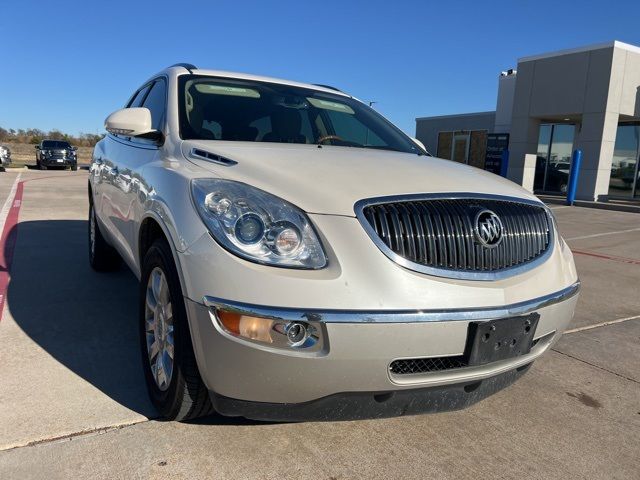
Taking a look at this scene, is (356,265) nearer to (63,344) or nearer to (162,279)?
(162,279)

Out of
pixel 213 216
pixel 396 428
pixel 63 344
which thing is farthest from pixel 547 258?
pixel 63 344

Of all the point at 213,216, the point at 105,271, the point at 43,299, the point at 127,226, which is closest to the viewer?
the point at 213,216

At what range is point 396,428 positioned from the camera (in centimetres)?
251

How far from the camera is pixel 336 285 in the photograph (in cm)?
190

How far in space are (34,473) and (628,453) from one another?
2527 millimetres

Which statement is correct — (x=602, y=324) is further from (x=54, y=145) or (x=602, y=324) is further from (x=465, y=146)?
(x=54, y=145)

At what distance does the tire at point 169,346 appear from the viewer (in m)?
2.13

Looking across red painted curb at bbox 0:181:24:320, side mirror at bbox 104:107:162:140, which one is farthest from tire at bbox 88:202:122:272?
side mirror at bbox 104:107:162:140

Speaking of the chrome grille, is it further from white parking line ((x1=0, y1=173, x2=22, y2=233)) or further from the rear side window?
white parking line ((x1=0, y1=173, x2=22, y2=233))

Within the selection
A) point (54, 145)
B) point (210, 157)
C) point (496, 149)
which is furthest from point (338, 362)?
point (54, 145)

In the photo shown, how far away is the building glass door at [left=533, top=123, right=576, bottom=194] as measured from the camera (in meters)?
20.7

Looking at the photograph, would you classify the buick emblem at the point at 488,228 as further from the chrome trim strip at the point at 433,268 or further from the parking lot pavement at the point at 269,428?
the parking lot pavement at the point at 269,428

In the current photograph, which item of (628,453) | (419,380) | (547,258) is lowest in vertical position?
(628,453)

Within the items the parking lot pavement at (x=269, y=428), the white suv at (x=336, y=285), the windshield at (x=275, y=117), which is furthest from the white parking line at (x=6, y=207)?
the white suv at (x=336, y=285)
